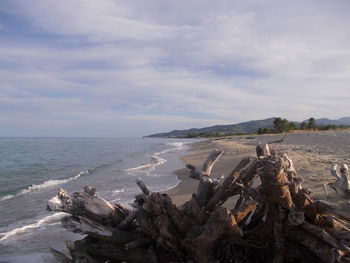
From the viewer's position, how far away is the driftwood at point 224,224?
11.2 ft

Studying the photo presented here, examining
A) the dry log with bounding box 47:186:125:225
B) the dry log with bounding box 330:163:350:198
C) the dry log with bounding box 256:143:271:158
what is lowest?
the dry log with bounding box 47:186:125:225

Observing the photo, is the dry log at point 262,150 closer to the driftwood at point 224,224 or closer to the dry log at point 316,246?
the driftwood at point 224,224

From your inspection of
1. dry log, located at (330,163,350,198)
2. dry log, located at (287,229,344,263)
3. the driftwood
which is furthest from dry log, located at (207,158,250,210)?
dry log, located at (330,163,350,198)

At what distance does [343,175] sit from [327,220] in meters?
0.88

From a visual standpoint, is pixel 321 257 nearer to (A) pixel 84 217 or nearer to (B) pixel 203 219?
(B) pixel 203 219

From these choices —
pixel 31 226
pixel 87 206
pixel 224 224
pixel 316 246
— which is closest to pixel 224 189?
pixel 224 224

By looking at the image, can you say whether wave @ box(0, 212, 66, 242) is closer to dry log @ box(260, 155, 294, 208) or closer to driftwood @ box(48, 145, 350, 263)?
driftwood @ box(48, 145, 350, 263)

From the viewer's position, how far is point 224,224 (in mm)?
3473

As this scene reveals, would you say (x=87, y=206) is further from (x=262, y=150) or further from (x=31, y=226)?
(x=31, y=226)

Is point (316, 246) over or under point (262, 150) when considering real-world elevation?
under


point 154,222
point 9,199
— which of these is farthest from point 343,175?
point 9,199

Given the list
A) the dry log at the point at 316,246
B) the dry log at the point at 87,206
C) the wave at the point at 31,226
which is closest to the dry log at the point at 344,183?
the dry log at the point at 316,246

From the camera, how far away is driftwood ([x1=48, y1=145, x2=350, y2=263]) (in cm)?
342

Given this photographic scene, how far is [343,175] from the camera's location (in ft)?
13.4
